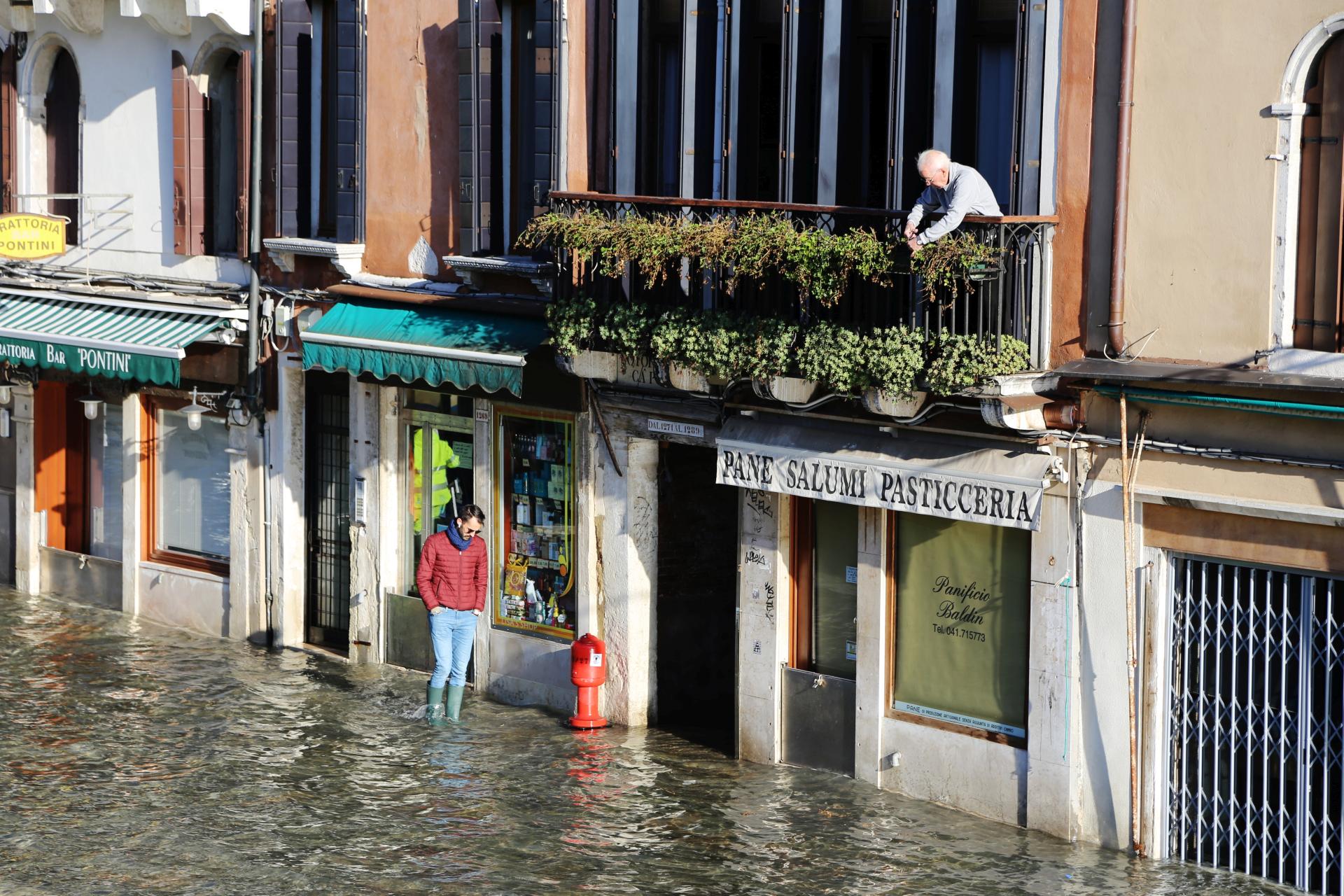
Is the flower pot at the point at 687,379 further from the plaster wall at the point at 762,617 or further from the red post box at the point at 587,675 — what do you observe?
the red post box at the point at 587,675

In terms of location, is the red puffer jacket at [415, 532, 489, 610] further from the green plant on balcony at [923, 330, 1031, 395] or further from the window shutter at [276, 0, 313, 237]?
the green plant on balcony at [923, 330, 1031, 395]

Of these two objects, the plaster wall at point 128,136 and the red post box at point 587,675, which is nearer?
the red post box at point 587,675

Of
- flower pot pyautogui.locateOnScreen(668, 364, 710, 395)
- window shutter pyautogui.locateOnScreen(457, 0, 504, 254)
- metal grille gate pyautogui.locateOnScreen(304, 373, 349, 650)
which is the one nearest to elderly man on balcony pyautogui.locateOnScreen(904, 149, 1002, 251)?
flower pot pyautogui.locateOnScreen(668, 364, 710, 395)

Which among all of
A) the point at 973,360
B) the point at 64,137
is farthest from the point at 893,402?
the point at 64,137

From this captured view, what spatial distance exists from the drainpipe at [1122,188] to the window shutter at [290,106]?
28.8 ft

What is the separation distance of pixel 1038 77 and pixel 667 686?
19.7 feet

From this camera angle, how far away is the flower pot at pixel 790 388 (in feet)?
42.2

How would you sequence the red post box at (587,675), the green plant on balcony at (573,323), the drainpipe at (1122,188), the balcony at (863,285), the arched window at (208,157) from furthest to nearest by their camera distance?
the arched window at (208,157), the red post box at (587,675), the green plant on balcony at (573,323), the balcony at (863,285), the drainpipe at (1122,188)

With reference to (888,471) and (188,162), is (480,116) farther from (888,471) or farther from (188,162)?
(888,471)

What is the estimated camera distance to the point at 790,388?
1295 cm

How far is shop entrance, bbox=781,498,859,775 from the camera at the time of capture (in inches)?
539

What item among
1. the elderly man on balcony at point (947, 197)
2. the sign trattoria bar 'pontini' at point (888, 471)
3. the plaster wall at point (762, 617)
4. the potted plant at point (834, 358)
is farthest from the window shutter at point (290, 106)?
the elderly man on balcony at point (947, 197)

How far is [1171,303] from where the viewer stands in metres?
11.5

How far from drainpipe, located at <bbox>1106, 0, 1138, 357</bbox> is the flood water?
3240 mm
